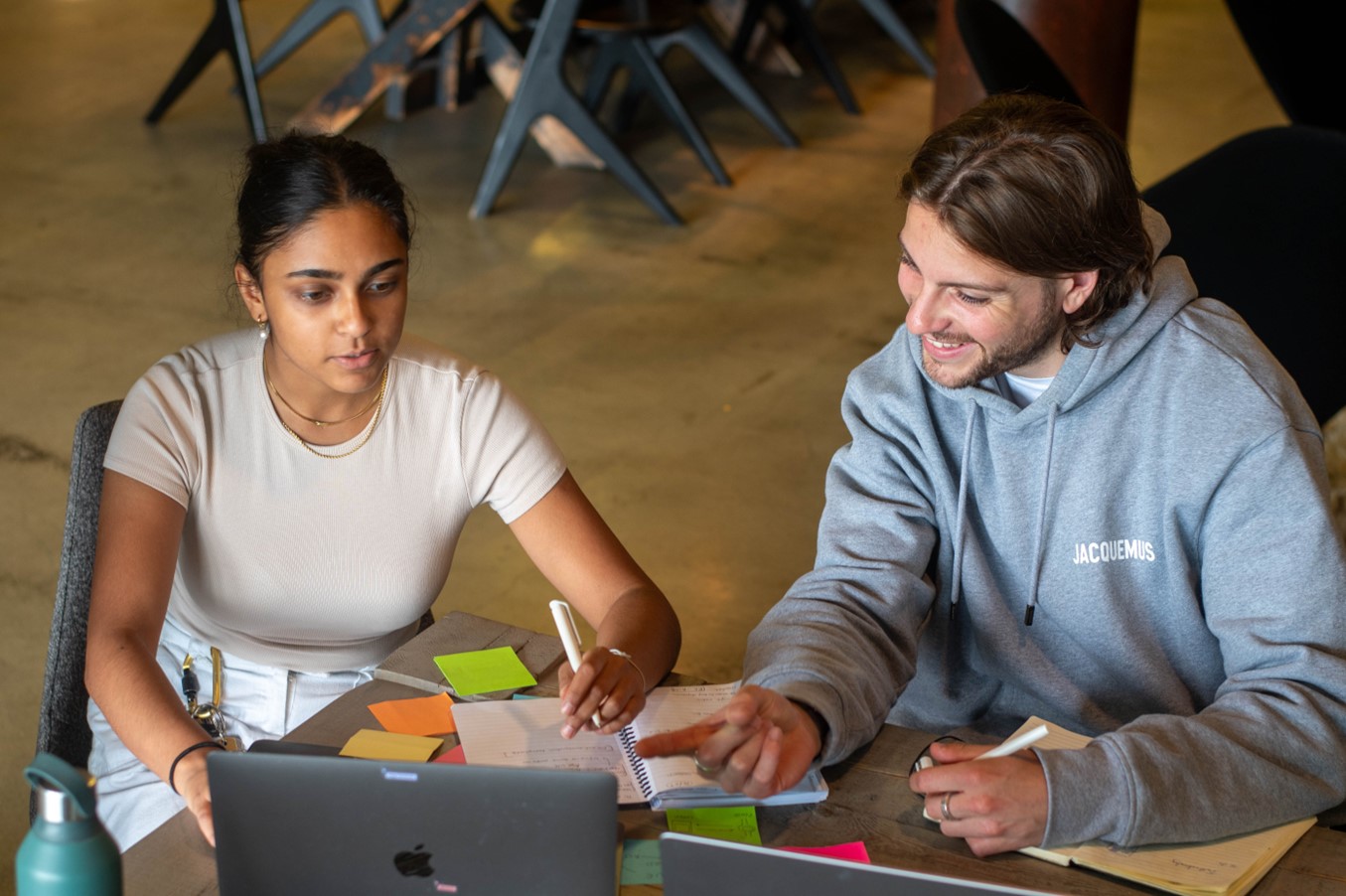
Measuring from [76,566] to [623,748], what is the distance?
0.71 metres

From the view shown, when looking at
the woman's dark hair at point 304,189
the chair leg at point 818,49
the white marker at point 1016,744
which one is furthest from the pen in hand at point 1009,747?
the chair leg at point 818,49

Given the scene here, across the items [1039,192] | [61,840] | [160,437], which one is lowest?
[160,437]

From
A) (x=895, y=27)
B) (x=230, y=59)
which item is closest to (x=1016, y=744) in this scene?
(x=230, y=59)

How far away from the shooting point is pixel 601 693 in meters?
1.41

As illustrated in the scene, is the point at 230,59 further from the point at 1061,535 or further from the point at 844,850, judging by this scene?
the point at 844,850

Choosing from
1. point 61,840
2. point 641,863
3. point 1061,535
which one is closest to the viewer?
point 61,840

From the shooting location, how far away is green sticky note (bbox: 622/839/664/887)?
1.24 meters

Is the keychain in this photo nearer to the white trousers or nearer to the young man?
the white trousers

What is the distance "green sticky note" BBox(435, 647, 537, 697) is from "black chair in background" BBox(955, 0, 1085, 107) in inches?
59.2

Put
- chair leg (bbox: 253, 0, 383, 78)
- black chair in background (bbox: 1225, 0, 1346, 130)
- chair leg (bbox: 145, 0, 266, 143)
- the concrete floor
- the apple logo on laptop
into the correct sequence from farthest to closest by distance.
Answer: chair leg (bbox: 253, 0, 383, 78), chair leg (bbox: 145, 0, 266, 143), black chair in background (bbox: 1225, 0, 1346, 130), the concrete floor, the apple logo on laptop

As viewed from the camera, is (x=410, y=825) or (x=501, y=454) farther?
(x=501, y=454)

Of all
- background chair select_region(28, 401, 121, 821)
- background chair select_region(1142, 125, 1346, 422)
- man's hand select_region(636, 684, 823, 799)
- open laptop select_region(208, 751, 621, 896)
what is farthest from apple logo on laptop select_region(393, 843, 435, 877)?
background chair select_region(1142, 125, 1346, 422)

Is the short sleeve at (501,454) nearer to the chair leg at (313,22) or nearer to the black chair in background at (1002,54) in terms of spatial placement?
the black chair in background at (1002,54)

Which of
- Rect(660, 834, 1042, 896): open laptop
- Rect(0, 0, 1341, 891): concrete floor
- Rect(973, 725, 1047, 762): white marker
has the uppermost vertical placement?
Rect(660, 834, 1042, 896): open laptop
